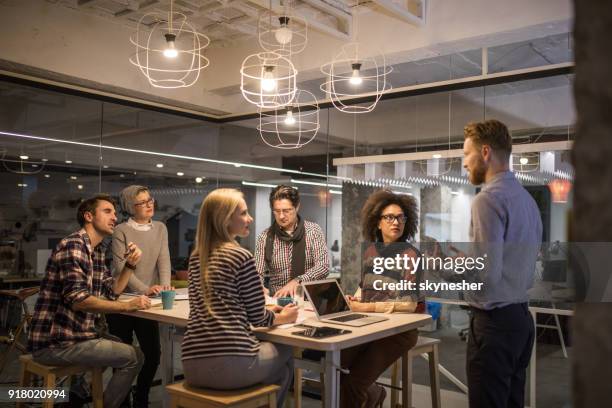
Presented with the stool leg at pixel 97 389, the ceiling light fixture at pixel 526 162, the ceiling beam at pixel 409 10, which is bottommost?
the stool leg at pixel 97 389

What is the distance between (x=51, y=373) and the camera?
9.83ft

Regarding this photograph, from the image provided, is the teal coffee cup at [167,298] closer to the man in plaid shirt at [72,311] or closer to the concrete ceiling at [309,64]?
the man in plaid shirt at [72,311]

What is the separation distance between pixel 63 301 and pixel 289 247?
1526 mm

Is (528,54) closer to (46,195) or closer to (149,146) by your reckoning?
(149,146)

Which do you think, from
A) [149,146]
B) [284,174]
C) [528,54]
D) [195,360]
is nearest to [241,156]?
[284,174]

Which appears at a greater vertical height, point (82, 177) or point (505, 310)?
point (82, 177)

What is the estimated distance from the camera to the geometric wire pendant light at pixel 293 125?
5.63 meters

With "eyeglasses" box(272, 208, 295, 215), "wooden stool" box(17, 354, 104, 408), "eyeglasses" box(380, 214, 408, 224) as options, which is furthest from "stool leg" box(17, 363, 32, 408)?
"eyeglasses" box(380, 214, 408, 224)

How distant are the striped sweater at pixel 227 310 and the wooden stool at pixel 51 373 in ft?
3.09

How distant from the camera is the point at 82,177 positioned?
4.98m

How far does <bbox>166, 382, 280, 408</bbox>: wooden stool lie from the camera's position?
2.38m

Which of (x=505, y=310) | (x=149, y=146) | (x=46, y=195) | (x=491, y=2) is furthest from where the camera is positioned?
(x=149, y=146)

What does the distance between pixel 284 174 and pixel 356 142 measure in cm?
105

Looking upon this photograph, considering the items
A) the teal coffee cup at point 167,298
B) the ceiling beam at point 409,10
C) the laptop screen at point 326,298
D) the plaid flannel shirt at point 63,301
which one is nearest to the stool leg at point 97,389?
the plaid flannel shirt at point 63,301
